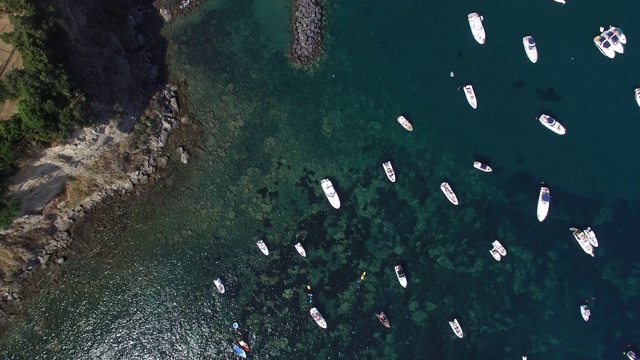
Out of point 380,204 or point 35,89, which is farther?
point 380,204

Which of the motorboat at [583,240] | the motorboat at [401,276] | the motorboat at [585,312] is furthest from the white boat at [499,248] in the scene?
the motorboat at [401,276]

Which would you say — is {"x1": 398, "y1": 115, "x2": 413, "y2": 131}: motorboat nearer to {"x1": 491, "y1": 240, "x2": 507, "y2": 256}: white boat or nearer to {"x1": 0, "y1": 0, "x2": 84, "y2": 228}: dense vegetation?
{"x1": 491, "y1": 240, "x2": 507, "y2": 256}: white boat

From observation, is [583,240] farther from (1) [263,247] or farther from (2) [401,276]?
(1) [263,247]

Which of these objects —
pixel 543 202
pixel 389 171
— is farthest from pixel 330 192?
pixel 543 202

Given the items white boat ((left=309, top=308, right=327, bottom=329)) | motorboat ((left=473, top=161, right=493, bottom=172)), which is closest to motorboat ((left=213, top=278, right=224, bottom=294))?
white boat ((left=309, top=308, right=327, bottom=329))

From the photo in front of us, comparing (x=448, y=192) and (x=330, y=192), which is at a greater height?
(x=330, y=192)

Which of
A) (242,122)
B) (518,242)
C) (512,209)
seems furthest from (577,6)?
(242,122)

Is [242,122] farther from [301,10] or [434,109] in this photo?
[434,109]
